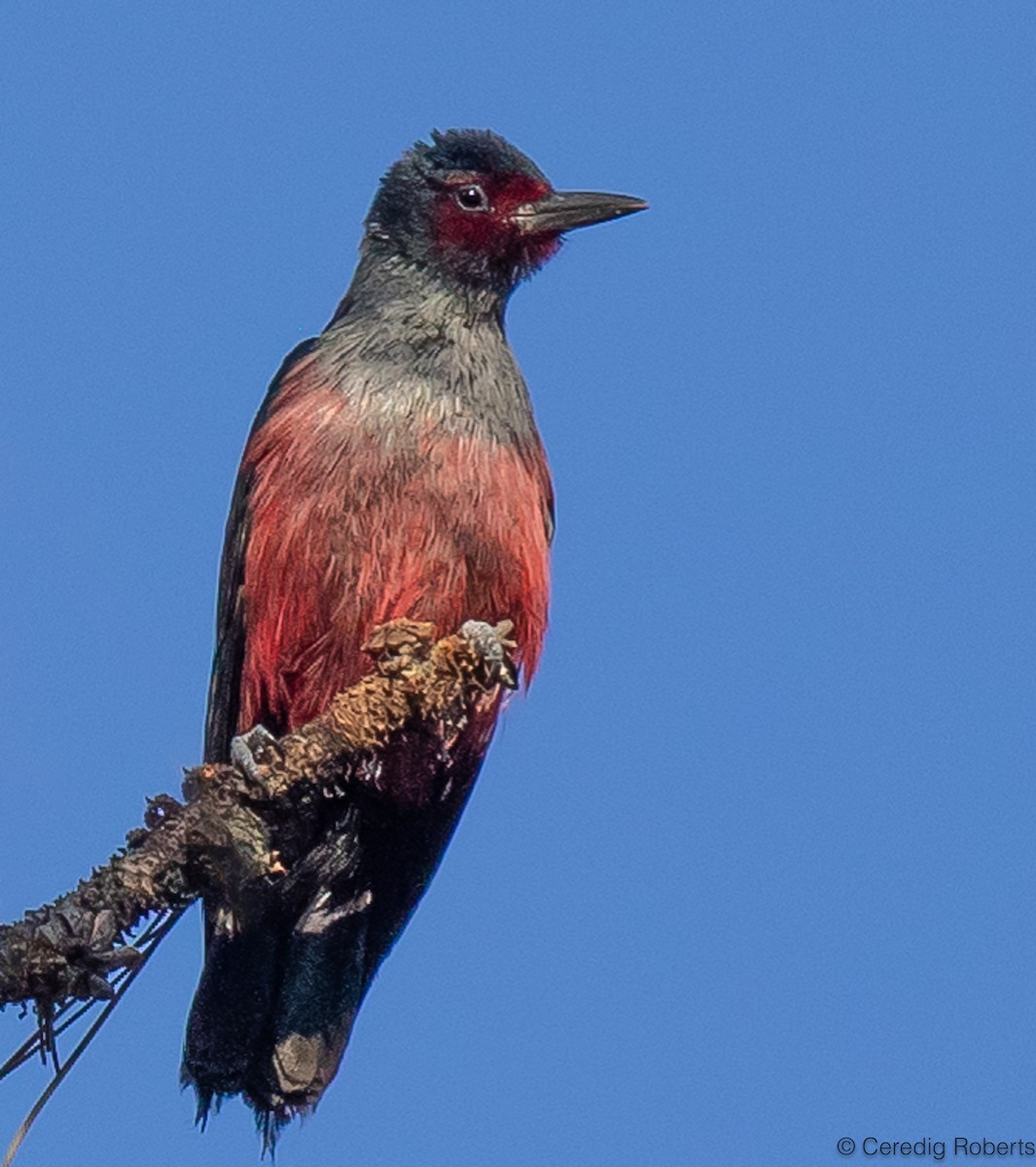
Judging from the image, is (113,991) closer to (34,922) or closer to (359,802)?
(34,922)

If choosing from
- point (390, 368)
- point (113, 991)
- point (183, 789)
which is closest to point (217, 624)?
point (390, 368)

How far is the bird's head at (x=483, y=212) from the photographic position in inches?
337

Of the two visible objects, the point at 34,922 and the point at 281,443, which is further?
the point at 281,443

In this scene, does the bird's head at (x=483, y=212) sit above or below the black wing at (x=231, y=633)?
above

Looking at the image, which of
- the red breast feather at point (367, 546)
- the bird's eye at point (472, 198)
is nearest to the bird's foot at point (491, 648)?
the red breast feather at point (367, 546)

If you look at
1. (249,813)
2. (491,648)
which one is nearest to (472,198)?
(491,648)

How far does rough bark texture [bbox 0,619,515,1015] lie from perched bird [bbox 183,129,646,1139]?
509mm

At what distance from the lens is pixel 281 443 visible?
780cm

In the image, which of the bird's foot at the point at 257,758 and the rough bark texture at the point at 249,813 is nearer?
the rough bark texture at the point at 249,813

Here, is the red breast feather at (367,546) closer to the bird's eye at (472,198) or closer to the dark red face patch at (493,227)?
the dark red face patch at (493,227)

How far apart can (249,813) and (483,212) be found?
12.9ft

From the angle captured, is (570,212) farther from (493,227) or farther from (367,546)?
(367,546)

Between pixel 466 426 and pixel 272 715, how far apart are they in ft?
4.43

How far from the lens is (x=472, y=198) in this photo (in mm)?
8695
